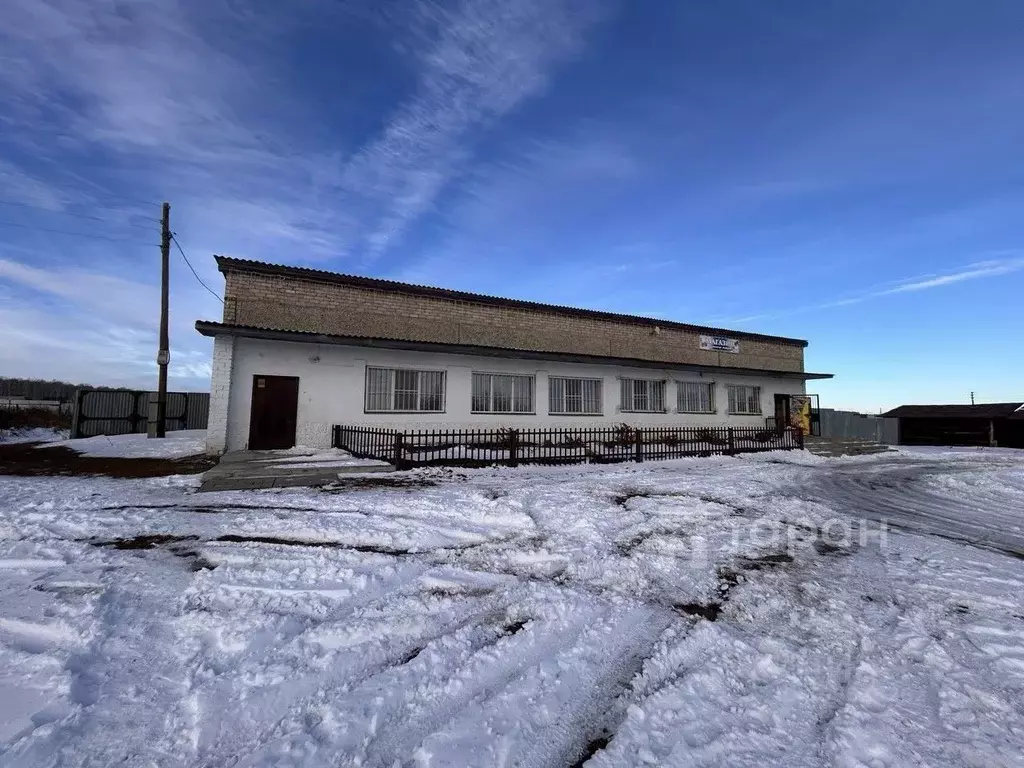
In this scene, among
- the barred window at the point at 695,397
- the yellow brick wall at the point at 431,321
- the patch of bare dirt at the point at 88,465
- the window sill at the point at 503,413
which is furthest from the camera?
the barred window at the point at 695,397

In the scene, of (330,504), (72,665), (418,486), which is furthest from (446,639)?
(418,486)

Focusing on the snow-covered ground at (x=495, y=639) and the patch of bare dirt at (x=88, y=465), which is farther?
the patch of bare dirt at (x=88, y=465)

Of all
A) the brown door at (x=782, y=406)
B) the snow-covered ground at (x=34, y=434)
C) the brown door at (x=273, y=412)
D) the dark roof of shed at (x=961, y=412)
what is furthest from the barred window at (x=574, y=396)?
the dark roof of shed at (x=961, y=412)

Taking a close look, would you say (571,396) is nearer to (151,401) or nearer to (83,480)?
(83,480)

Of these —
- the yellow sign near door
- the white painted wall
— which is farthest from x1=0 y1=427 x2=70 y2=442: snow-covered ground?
the yellow sign near door

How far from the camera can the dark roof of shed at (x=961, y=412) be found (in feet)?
89.9

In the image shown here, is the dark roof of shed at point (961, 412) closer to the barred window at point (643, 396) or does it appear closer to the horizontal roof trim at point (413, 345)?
the horizontal roof trim at point (413, 345)

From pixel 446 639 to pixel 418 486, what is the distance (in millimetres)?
5856

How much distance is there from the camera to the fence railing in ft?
39.7

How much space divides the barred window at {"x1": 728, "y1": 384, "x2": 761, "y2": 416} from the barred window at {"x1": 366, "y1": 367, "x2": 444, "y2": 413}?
14.5 metres

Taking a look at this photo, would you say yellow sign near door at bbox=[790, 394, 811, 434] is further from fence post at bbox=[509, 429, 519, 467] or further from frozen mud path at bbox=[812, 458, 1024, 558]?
fence post at bbox=[509, 429, 519, 467]

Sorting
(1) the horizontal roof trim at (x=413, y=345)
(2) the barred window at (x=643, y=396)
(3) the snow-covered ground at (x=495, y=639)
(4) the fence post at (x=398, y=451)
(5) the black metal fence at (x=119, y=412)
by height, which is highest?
(1) the horizontal roof trim at (x=413, y=345)

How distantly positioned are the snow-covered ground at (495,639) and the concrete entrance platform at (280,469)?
1717mm

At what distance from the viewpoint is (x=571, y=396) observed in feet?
60.5
